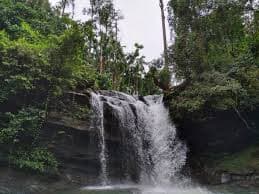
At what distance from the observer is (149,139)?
15.8 meters

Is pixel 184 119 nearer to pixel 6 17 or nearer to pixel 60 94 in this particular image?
pixel 60 94

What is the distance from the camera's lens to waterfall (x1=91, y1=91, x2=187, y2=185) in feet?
47.6

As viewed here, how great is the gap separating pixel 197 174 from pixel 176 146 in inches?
70.1

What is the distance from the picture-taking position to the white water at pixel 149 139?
14.3m

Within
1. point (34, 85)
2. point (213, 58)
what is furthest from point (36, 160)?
point (213, 58)

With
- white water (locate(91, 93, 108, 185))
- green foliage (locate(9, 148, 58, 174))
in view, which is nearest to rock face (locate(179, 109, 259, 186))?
white water (locate(91, 93, 108, 185))

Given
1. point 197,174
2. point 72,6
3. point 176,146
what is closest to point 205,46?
point 176,146

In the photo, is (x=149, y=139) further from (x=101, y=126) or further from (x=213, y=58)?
(x=213, y=58)

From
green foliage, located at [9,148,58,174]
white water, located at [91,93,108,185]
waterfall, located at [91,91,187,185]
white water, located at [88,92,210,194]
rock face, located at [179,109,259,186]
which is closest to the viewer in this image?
green foliage, located at [9,148,58,174]

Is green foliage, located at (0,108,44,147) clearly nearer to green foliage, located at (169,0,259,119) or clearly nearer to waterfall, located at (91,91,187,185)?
waterfall, located at (91,91,187,185)

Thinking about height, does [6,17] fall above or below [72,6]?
below

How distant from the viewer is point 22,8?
19.3 metres

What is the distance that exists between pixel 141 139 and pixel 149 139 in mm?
485

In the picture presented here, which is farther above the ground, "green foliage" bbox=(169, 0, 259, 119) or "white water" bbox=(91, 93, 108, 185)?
"green foliage" bbox=(169, 0, 259, 119)
